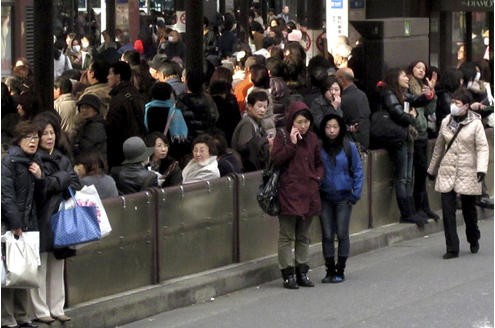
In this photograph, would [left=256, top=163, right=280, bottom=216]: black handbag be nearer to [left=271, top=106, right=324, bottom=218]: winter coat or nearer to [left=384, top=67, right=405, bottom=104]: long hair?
[left=271, top=106, right=324, bottom=218]: winter coat

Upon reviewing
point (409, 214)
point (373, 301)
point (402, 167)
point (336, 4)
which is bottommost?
point (373, 301)

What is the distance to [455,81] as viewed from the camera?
15.5 meters

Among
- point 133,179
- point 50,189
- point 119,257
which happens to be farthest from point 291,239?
point 50,189

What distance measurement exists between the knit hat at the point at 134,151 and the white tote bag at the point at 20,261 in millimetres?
2121

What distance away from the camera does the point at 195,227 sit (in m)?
11.1

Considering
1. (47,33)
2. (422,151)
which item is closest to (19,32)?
(47,33)

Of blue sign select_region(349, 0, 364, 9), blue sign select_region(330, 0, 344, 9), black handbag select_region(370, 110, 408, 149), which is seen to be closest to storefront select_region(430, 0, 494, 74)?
blue sign select_region(349, 0, 364, 9)

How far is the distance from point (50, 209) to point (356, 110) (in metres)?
5.37

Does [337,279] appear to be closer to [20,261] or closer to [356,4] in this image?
[20,261]

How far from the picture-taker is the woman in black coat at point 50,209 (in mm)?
9156

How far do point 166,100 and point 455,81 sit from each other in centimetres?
389

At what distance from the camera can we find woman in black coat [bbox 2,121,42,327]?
879 cm

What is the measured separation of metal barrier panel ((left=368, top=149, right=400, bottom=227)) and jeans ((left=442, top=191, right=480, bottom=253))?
1.25 meters

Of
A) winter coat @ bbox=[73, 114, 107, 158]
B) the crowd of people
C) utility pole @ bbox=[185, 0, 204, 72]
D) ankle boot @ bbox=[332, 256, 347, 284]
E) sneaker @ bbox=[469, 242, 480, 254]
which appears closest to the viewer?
the crowd of people
